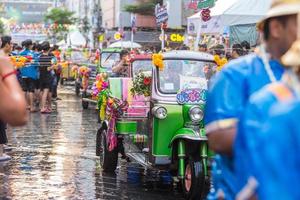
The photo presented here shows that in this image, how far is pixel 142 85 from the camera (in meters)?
7.87

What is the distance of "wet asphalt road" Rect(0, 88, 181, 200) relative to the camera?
7266 mm

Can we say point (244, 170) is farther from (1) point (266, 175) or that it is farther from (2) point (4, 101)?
(2) point (4, 101)

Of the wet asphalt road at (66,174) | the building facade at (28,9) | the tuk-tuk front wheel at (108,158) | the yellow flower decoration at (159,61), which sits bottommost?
the wet asphalt road at (66,174)

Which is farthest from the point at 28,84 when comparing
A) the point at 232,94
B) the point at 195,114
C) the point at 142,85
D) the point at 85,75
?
the point at 232,94

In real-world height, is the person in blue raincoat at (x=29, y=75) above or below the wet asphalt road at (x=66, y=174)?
above

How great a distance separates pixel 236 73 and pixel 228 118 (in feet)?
0.70

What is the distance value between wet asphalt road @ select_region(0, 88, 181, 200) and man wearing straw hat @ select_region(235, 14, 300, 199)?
17.4 feet

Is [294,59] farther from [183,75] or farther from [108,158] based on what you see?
[108,158]

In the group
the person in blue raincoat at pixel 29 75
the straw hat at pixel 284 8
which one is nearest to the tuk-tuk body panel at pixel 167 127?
the straw hat at pixel 284 8

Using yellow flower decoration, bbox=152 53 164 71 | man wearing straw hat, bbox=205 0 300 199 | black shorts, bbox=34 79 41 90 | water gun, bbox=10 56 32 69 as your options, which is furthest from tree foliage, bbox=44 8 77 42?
man wearing straw hat, bbox=205 0 300 199

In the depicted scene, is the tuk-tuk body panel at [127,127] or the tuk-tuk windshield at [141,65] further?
the tuk-tuk windshield at [141,65]

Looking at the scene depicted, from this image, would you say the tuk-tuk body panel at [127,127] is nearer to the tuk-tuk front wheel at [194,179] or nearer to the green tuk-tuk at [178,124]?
the green tuk-tuk at [178,124]

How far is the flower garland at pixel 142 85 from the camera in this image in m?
7.80

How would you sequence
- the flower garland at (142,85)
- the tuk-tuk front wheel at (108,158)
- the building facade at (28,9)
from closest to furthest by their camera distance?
the flower garland at (142,85) → the tuk-tuk front wheel at (108,158) → the building facade at (28,9)
